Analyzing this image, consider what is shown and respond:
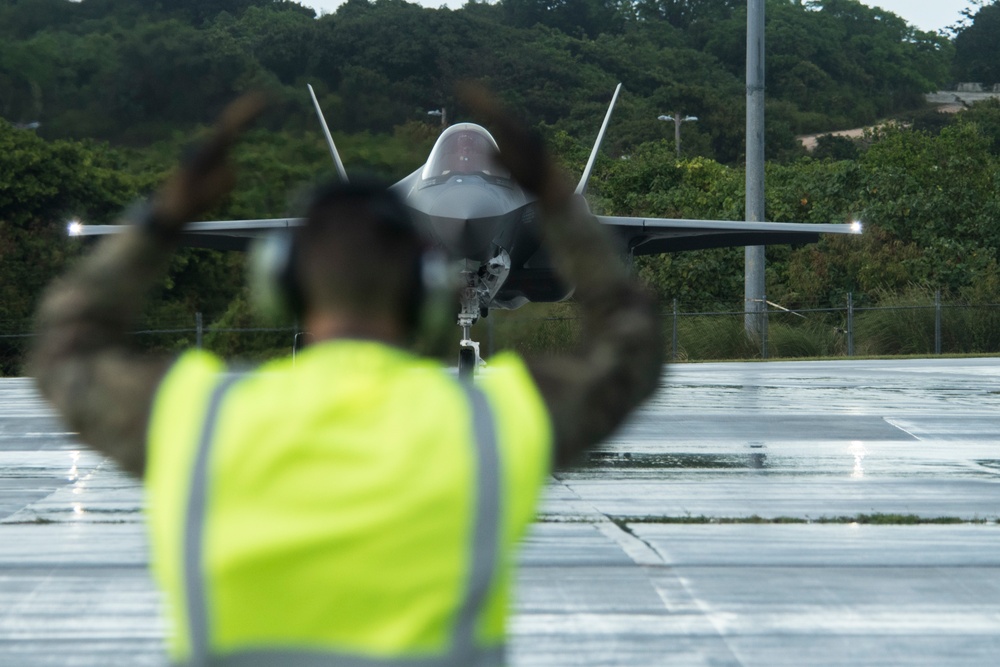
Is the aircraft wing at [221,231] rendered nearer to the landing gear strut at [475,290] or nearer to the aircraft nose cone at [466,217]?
the landing gear strut at [475,290]

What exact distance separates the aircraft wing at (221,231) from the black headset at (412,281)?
59.8 feet

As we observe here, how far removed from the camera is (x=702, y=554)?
7.71 metres

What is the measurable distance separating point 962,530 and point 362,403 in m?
7.59

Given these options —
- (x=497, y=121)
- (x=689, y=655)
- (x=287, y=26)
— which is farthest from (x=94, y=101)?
(x=497, y=121)

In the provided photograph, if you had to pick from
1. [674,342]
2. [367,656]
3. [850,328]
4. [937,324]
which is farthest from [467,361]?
[937,324]

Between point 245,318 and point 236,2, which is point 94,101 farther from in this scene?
point 245,318

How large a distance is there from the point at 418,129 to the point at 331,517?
17657 mm

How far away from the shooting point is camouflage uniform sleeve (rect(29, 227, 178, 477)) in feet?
6.53

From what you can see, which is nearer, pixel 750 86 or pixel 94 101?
pixel 94 101

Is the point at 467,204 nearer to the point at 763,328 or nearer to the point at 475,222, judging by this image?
the point at 475,222

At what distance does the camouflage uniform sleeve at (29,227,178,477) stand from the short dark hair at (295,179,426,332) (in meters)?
0.28

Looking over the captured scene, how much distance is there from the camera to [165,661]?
554 cm

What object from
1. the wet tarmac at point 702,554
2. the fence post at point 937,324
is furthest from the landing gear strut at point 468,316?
the fence post at point 937,324

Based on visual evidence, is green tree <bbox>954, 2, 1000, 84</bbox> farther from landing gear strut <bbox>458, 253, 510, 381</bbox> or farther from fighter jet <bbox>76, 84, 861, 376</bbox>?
landing gear strut <bbox>458, 253, 510, 381</bbox>
